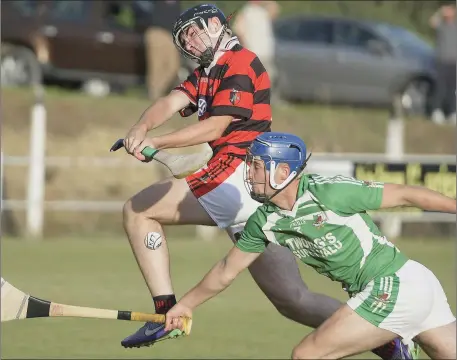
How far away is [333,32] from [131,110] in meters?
3.48

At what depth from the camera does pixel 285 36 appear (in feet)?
66.4

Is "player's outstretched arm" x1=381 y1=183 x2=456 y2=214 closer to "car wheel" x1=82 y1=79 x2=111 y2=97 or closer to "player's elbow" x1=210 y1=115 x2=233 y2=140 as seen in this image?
"player's elbow" x1=210 y1=115 x2=233 y2=140

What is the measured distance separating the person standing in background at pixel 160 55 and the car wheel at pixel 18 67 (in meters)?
1.70

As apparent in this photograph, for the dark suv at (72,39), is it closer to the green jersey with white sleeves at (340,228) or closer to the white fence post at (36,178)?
the white fence post at (36,178)

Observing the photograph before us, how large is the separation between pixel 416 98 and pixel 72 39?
547 cm

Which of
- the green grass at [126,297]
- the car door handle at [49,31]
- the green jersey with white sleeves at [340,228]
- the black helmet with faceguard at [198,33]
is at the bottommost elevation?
the green grass at [126,297]

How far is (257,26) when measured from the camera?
17984 millimetres

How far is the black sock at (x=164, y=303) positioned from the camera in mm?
7473

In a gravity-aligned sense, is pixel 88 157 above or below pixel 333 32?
below

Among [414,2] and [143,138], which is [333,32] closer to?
[414,2]

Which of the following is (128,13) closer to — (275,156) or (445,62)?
(445,62)

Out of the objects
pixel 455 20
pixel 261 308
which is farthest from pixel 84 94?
pixel 261 308

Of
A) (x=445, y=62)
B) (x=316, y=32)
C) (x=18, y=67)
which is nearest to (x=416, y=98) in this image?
(x=445, y=62)

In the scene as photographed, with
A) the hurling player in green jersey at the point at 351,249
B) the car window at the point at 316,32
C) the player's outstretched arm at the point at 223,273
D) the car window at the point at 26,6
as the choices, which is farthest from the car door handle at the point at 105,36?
the hurling player in green jersey at the point at 351,249
